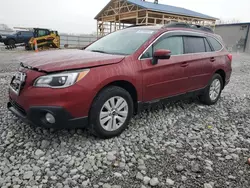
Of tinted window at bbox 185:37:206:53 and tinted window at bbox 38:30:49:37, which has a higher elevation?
tinted window at bbox 38:30:49:37

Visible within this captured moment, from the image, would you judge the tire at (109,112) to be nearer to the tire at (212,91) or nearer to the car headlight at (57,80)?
the car headlight at (57,80)

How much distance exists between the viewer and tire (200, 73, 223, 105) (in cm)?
→ 468

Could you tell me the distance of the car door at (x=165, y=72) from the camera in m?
3.35

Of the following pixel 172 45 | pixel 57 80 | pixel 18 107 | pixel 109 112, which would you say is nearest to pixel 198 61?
pixel 172 45

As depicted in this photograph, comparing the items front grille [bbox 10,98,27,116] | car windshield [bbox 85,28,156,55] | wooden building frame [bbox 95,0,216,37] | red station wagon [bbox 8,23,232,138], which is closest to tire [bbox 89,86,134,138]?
red station wagon [bbox 8,23,232,138]

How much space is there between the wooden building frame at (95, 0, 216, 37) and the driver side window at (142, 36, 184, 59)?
571 inches

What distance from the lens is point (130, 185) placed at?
2.22 metres

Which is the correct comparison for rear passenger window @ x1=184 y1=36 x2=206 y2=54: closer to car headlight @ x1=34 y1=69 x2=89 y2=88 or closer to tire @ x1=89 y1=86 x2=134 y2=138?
tire @ x1=89 y1=86 x2=134 y2=138

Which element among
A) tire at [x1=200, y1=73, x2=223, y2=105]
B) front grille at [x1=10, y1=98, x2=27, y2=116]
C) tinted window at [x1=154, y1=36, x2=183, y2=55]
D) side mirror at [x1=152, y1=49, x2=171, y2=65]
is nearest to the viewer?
front grille at [x1=10, y1=98, x2=27, y2=116]

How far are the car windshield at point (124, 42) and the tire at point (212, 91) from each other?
6.41 ft

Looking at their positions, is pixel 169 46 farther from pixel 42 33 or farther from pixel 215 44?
pixel 42 33

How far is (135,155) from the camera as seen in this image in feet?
8.98

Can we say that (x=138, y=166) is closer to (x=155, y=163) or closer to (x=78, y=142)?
(x=155, y=163)

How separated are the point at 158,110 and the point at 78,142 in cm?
192
